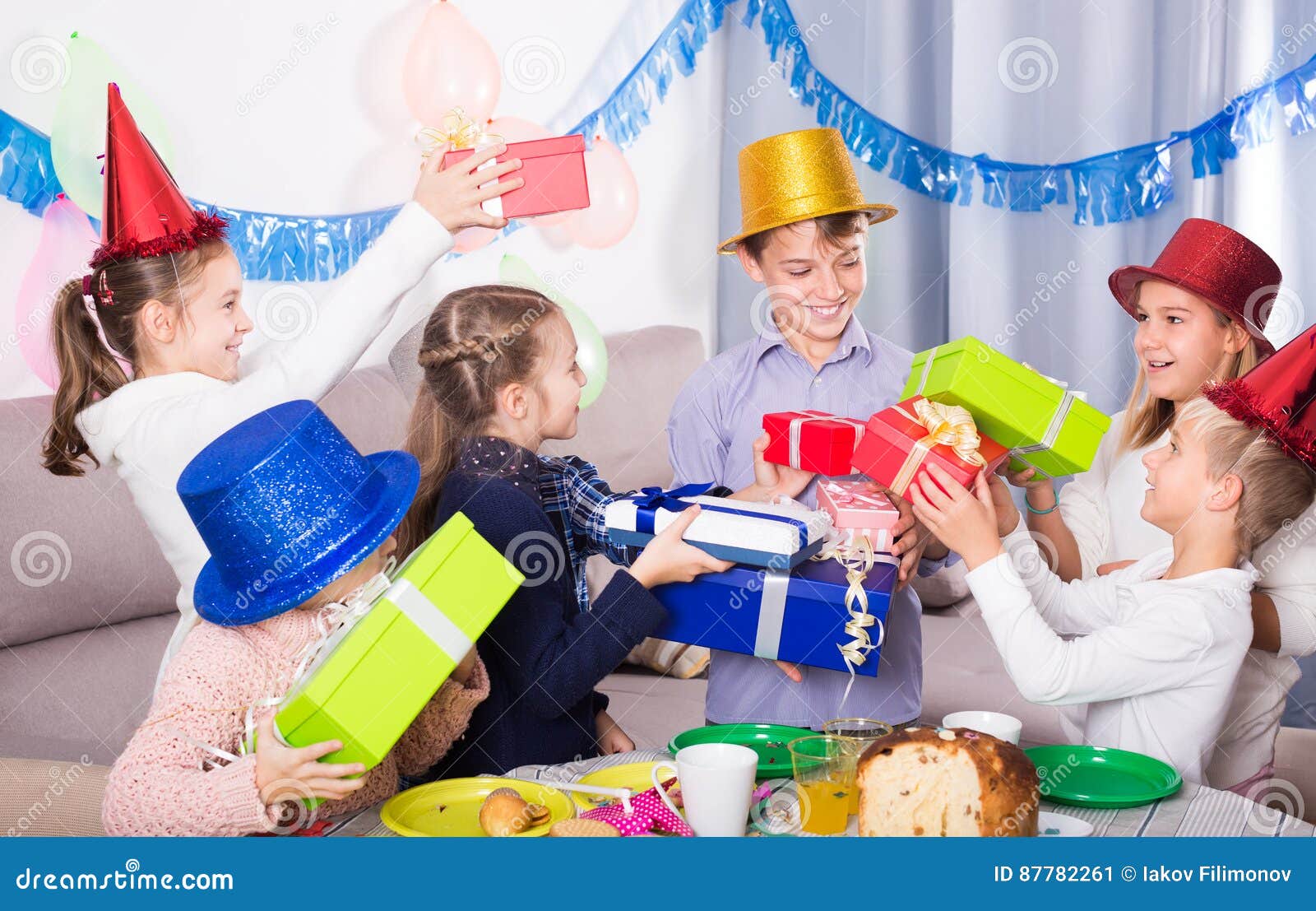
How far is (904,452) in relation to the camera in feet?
5.36

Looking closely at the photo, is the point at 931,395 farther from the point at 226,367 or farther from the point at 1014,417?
the point at 226,367

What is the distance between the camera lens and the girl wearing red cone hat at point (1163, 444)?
181cm

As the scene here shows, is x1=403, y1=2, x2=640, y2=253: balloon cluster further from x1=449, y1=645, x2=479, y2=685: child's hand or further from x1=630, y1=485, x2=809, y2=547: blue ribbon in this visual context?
x1=449, y1=645, x2=479, y2=685: child's hand

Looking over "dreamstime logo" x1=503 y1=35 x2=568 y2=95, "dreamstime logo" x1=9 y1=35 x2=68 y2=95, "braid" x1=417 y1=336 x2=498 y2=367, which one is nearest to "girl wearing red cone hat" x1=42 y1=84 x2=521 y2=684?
"braid" x1=417 y1=336 x2=498 y2=367

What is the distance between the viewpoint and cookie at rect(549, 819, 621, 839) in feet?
3.88

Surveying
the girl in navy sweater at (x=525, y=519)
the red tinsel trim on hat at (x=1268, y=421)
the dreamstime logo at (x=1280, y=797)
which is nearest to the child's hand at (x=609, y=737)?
the girl in navy sweater at (x=525, y=519)

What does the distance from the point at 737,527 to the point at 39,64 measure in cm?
192

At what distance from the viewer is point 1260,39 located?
3000mm

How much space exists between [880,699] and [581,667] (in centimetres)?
58

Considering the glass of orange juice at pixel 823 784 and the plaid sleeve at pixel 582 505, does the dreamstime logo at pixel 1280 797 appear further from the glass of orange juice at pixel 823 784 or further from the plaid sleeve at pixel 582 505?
the plaid sleeve at pixel 582 505

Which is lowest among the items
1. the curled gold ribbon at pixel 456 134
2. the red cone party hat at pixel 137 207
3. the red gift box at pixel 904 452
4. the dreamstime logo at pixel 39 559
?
the dreamstime logo at pixel 39 559

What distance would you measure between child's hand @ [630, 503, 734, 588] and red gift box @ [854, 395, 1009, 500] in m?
0.26

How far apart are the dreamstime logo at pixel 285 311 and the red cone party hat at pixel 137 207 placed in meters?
1.07

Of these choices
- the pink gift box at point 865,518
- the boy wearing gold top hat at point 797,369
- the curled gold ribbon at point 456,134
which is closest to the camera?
the pink gift box at point 865,518
